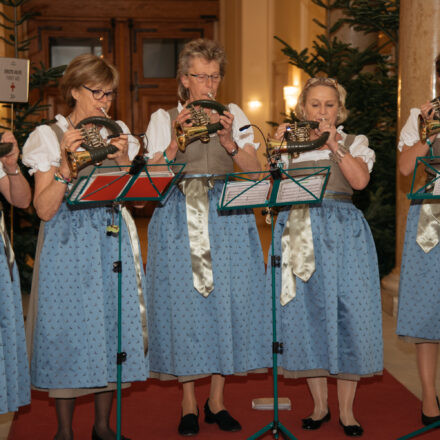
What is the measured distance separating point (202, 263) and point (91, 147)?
769 mm

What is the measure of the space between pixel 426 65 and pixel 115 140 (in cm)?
292

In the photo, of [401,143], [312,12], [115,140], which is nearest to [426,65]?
[401,143]

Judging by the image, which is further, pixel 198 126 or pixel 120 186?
pixel 198 126

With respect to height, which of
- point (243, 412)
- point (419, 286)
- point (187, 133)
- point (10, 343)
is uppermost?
point (187, 133)

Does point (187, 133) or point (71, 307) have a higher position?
point (187, 133)

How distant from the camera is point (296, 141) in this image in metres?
2.76

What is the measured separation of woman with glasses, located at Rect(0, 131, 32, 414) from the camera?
2535 millimetres

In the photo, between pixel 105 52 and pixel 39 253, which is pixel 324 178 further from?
pixel 105 52

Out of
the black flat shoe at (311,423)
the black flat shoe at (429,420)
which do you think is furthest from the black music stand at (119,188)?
the black flat shoe at (429,420)

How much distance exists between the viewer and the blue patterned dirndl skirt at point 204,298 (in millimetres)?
3045

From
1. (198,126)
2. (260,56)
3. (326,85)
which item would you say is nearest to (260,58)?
(260,56)

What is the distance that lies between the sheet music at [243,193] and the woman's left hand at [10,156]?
2.54 ft

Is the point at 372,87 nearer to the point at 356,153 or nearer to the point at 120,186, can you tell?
the point at 356,153

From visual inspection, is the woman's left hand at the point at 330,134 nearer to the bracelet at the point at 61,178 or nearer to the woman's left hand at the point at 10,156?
the bracelet at the point at 61,178
